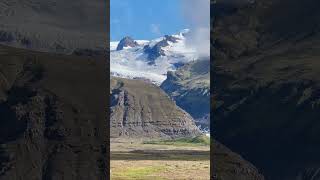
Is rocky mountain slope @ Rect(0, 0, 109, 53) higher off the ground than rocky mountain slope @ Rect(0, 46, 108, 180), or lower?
higher

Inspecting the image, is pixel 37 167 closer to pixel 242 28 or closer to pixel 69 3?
pixel 69 3

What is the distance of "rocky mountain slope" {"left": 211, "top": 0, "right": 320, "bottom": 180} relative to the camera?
2112 centimetres

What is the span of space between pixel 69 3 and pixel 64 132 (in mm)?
5621

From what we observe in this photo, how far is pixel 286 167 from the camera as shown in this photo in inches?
838

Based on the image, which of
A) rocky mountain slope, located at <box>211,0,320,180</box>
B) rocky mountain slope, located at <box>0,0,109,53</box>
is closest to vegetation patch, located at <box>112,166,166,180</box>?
rocky mountain slope, located at <box>0,0,109,53</box>

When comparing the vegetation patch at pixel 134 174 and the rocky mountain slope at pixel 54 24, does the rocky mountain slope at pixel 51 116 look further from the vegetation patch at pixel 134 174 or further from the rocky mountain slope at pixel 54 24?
the vegetation patch at pixel 134 174

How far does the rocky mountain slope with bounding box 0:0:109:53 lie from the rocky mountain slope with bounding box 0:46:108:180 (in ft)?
1.67

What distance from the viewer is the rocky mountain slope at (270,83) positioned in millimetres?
21125

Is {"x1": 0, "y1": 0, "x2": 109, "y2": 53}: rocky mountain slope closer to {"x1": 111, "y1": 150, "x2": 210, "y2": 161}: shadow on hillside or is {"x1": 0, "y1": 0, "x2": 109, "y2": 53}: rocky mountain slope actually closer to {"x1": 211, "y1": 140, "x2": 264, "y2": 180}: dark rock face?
{"x1": 211, "y1": 140, "x2": 264, "y2": 180}: dark rock face

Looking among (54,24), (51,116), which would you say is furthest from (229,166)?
(54,24)

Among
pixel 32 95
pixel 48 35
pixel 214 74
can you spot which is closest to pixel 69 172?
pixel 32 95

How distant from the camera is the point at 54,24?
23.8m

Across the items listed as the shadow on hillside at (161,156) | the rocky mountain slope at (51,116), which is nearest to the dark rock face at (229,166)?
the rocky mountain slope at (51,116)

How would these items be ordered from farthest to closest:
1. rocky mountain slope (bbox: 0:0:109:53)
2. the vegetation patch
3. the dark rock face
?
the vegetation patch → rocky mountain slope (bbox: 0:0:109:53) → the dark rock face
